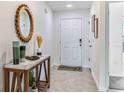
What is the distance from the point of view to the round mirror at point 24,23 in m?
2.28

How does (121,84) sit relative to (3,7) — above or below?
below

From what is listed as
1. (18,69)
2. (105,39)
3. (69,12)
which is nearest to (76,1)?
(69,12)

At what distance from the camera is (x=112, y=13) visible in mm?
4082

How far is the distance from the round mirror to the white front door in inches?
103

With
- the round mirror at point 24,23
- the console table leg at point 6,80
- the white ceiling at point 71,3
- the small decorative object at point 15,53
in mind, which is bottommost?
the console table leg at point 6,80

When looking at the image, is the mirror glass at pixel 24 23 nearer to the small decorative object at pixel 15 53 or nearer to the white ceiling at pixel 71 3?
the small decorative object at pixel 15 53

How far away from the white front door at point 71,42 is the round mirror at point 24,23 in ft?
8.59

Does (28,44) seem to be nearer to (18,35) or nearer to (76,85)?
(18,35)

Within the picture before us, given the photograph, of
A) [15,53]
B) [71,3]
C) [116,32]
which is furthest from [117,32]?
[15,53]

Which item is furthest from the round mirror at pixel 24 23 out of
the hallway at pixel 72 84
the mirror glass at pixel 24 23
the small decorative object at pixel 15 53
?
the hallway at pixel 72 84

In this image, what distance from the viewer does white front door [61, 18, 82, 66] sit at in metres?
5.17

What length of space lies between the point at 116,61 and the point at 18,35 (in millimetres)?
3201

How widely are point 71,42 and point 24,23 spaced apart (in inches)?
116

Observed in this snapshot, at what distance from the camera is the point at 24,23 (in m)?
2.53
